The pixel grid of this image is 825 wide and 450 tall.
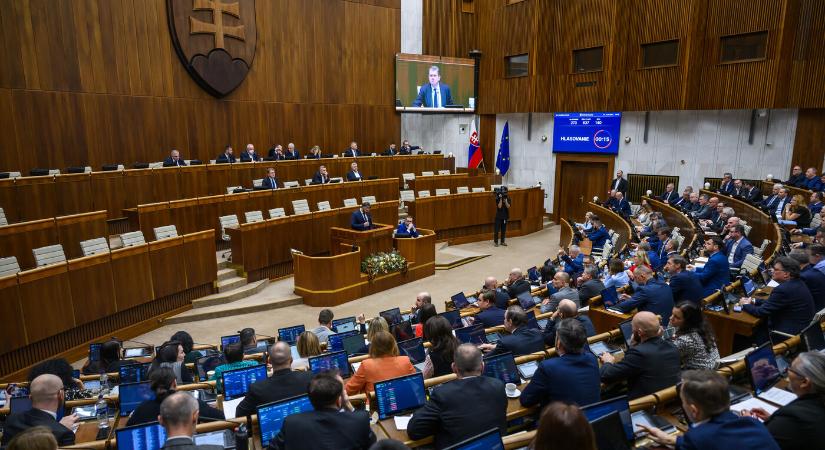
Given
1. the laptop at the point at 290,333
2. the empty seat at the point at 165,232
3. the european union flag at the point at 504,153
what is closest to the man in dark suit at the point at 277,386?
the laptop at the point at 290,333

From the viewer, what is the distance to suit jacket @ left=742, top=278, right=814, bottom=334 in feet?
13.6

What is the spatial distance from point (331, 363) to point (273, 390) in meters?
0.80

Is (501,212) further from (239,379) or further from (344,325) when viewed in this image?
(239,379)

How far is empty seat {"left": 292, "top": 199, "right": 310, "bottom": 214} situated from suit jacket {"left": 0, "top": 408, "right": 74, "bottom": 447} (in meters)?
7.02

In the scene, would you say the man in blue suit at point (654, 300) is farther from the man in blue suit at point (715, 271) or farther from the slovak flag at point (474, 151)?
the slovak flag at point (474, 151)

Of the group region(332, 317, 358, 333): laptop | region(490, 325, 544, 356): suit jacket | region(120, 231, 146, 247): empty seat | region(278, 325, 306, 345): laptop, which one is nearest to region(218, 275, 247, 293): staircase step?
region(120, 231, 146, 247): empty seat

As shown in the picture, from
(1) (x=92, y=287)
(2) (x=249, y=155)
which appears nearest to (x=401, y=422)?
(1) (x=92, y=287)

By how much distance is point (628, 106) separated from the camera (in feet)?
42.6

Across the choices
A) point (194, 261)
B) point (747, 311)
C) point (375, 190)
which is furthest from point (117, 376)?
point (375, 190)

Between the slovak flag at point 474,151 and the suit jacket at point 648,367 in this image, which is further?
the slovak flag at point 474,151

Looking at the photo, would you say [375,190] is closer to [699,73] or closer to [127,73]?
[127,73]

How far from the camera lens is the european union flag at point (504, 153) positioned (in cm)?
1569

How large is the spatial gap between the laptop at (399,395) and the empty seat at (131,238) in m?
5.87

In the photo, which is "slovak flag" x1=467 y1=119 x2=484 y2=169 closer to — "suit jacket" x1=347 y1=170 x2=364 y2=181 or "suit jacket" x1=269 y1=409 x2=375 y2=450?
"suit jacket" x1=347 y1=170 x2=364 y2=181
